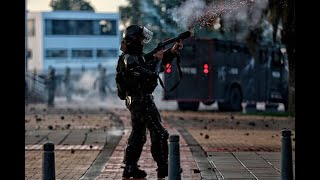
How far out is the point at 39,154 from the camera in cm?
1365

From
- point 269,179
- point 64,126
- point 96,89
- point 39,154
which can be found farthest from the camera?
point 96,89

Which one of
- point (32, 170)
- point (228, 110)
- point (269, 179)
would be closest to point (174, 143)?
point (269, 179)

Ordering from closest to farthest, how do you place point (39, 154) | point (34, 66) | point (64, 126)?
point (39, 154)
point (64, 126)
point (34, 66)

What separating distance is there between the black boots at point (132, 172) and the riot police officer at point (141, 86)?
0.02m

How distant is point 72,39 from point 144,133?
166 feet

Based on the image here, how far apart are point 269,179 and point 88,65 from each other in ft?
167

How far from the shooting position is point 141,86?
32.4ft

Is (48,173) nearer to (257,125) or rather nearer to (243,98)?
(257,125)

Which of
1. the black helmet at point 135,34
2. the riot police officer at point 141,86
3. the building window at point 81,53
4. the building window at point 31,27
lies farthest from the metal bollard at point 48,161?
the building window at point 31,27

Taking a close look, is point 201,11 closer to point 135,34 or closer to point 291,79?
point 135,34

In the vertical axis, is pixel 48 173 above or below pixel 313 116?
below

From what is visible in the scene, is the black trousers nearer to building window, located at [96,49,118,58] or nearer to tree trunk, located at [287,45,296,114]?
tree trunk, located at [287,45,296,114]

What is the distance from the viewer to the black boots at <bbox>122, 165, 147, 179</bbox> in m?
10.1

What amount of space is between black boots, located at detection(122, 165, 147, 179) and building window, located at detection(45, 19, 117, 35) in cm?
4965
